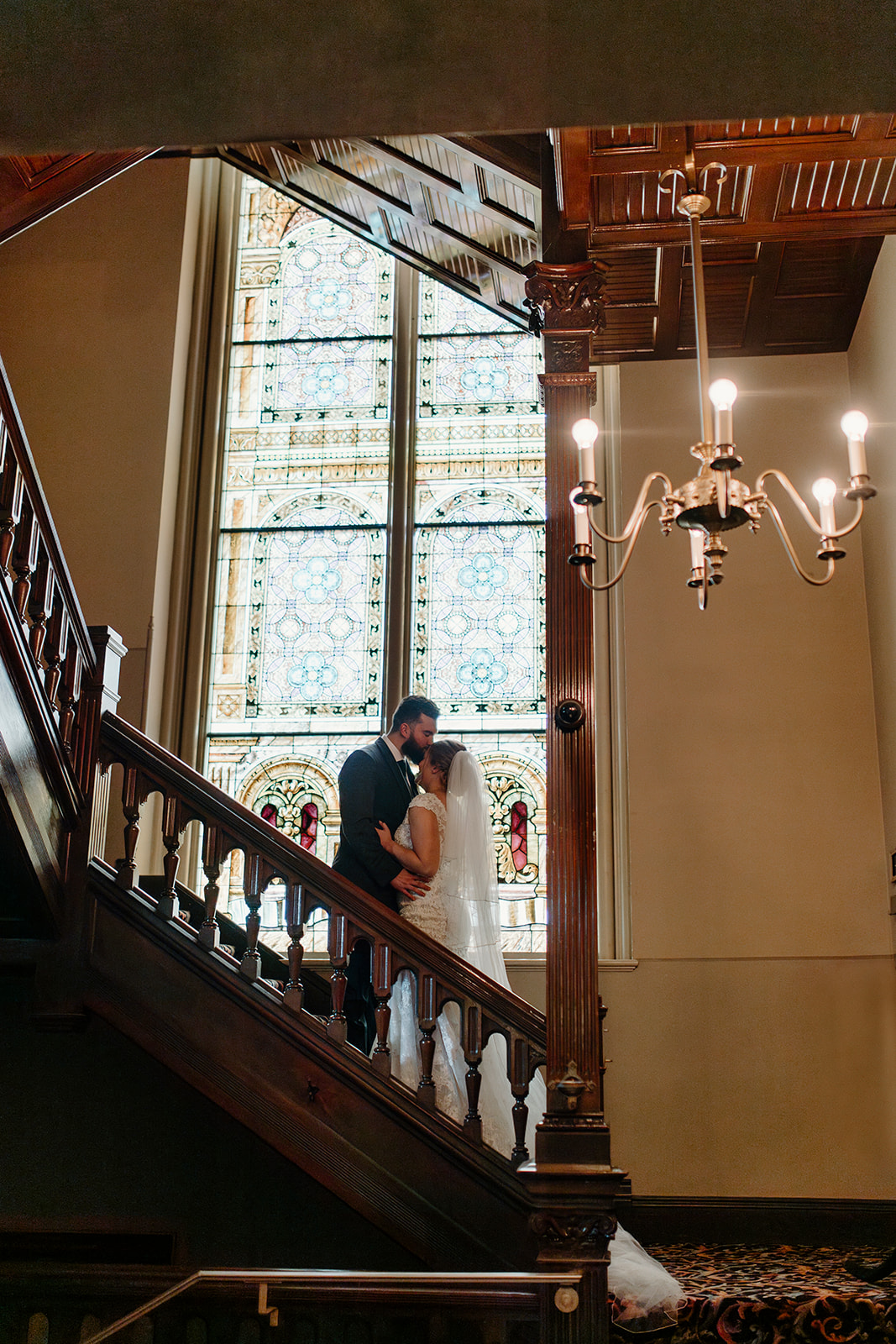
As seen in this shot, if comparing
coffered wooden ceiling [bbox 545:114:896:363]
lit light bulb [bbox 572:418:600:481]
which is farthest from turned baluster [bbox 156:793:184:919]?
coffered wooden ceiling [bbox 545:114:896:363]

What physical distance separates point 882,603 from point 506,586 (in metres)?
2.38

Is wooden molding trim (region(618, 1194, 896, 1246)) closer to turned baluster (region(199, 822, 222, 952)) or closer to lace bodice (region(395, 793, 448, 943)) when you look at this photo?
lace bodice (region(395, 793, 448, 943))

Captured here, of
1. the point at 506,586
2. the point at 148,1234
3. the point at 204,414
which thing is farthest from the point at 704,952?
the point at 204,414

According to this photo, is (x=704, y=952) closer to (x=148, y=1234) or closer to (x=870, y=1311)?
(x=870, y=1311)

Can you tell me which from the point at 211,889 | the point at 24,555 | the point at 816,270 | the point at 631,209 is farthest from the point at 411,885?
the point at 816,270

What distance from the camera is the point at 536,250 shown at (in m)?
7.09

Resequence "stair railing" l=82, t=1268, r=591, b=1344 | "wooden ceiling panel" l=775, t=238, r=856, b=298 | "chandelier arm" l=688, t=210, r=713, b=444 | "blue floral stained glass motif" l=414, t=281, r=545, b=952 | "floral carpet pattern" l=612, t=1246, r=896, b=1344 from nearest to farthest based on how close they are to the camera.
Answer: "stair railing" l=82, t=1268, r=591, b=1344 < "chandelier arm" l=688, t=210, r=713, b=444 < "floral carpet pattern" l=612, t=1246, r=896, b=1344 < "wooden ceiling panel" l=775, t=238, r=856, b=298 < "blue floral stained glass motif" l=414, t=281, r=545, b=952

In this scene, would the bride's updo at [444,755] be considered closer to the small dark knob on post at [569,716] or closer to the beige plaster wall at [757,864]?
the small dark knob on post at [569,716]

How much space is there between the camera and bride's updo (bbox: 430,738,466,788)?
17.6 ft

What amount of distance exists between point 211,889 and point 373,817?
888 millimetres

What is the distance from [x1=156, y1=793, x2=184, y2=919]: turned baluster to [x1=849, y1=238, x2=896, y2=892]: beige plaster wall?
12.1ft

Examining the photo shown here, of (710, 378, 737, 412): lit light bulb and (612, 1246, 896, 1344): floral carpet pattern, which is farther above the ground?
(710, 378, 737, 412): lit light bulb

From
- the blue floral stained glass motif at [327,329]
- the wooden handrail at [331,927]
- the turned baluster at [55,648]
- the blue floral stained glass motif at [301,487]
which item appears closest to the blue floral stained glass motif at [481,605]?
the blue floral stained glass motif at [301,487]

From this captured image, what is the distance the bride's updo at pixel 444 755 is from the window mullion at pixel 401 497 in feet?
6.97
